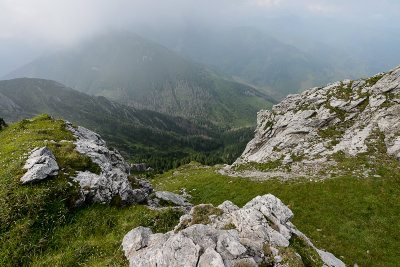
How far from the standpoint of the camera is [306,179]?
3016cm

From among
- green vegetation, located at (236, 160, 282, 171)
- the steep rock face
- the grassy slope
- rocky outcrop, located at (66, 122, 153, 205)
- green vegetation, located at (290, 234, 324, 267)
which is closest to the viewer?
the grassy slope

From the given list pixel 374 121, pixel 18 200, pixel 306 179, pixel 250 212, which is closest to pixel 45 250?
pixel 18 200

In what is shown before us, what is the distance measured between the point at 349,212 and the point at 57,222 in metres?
31.3

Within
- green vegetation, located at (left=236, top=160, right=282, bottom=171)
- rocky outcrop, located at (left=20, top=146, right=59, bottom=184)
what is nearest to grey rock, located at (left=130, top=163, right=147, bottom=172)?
green vegetation, located at (left=236, top=160, right=282, bottom=171)

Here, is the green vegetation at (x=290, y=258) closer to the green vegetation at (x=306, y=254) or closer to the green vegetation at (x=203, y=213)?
the green vegetation at (x=306, y=254)

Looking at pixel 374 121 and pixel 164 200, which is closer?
pixel 164 200

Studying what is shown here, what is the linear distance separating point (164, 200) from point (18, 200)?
49.2ft

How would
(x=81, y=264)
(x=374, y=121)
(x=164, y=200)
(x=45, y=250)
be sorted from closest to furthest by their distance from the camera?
(x=81, y=264), (x=45, y=250), (x=164, y=200), (x=374, y=121)

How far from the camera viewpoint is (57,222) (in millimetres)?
11836

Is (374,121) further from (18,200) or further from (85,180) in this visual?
(18,200)

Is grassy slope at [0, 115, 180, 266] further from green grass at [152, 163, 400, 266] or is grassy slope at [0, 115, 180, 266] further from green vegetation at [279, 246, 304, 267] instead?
green grass at [152, 163, 400, 266]

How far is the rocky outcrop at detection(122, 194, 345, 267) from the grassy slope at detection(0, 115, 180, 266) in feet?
5.13

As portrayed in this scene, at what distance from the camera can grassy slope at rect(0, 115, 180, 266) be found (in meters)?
9.35

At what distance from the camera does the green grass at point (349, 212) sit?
1667 cm
